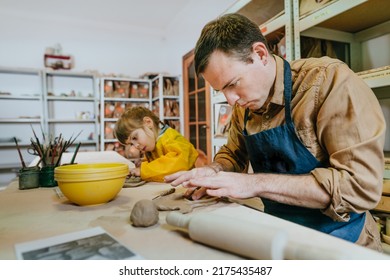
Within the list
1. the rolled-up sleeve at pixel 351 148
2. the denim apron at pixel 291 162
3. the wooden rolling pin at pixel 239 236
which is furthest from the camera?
the denim apron at pixel 291 162

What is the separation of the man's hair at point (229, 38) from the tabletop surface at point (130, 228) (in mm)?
512

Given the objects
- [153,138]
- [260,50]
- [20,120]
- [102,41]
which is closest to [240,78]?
[260,50]

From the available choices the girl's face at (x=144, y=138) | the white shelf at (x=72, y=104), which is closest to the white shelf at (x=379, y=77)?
the girl's face at (x=144, y=138)

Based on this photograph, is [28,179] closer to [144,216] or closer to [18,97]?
[144,216]

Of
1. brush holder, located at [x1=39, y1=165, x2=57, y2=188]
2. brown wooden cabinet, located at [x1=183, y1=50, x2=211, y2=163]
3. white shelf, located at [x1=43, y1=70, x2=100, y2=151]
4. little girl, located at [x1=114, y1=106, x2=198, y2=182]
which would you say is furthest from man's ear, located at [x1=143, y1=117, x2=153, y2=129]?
white shelf, located at [x1=43, y1=70, x2=100, y2=151]

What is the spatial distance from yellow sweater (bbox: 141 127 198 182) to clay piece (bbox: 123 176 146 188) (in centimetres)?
4

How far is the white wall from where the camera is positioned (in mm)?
4344

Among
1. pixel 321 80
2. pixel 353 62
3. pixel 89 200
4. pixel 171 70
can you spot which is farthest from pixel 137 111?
pixel 171 70

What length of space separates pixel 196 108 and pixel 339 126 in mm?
3391

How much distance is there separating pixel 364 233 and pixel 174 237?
28.4 inches

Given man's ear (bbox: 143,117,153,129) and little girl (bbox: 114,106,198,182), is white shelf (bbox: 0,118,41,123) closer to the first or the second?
little girl (bbox: 114,106,198,182)

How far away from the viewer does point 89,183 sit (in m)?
0.79

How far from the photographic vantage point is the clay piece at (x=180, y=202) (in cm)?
76

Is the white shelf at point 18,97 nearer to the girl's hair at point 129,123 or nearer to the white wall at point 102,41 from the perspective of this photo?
the white wall at point 102,41
